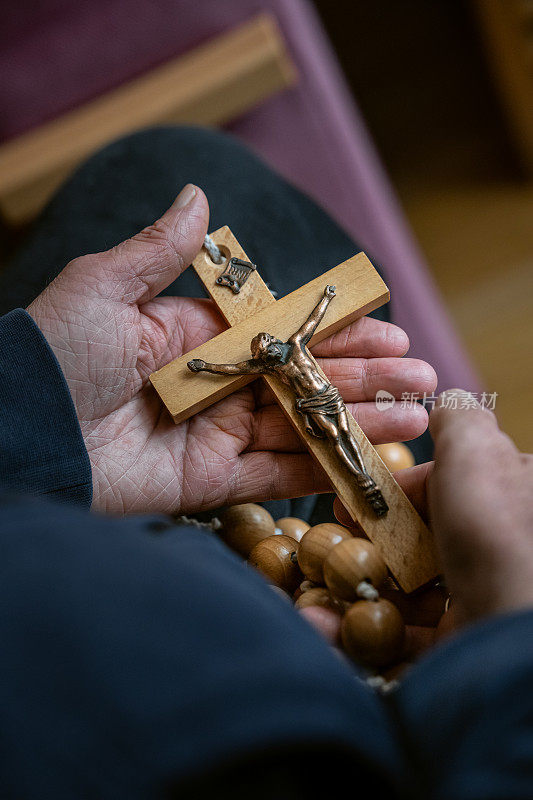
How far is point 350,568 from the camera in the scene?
0.64 metres

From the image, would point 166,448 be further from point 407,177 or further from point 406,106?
Result: point 406,106

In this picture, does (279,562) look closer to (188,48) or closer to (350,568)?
(350,568)

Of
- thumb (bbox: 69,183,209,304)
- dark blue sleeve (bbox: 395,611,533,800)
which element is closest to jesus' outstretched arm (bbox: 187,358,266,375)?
thumb (bbox: 69,183,209,304)

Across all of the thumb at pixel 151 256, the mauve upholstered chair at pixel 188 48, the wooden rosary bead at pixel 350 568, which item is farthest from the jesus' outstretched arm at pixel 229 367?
the mauve upholstered chair at pixel 188 48

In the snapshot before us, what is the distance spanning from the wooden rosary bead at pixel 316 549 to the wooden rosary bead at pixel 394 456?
19 centimetres

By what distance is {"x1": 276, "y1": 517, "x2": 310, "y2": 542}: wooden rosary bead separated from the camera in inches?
32.1

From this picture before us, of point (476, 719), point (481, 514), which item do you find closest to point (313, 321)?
point (481, 514)

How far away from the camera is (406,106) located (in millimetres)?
2176

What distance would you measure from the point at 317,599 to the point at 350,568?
2.5 inches

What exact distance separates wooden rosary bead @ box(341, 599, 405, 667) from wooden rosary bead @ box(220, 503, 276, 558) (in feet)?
0.65

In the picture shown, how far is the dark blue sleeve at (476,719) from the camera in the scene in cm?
42

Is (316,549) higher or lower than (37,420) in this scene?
lower

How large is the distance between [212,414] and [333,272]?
21 centimetres

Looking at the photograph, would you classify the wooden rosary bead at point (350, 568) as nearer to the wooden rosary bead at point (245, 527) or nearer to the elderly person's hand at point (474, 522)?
the elderly person's hand at point (474, 522)
